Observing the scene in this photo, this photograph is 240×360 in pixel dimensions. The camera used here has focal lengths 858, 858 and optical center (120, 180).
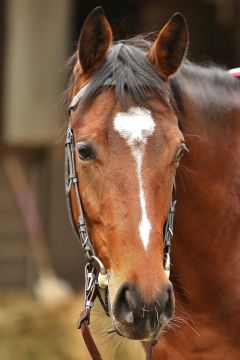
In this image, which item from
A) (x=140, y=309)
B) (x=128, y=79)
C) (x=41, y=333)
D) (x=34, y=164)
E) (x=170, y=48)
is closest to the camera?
(x=140, y=309)

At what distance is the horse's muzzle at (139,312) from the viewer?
2469mm

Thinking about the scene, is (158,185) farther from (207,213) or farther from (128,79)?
(207,213)

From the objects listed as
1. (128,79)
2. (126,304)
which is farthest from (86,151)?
(126,304)

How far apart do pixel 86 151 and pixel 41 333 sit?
3.74 m

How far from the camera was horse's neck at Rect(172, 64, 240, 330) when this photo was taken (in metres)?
3.09

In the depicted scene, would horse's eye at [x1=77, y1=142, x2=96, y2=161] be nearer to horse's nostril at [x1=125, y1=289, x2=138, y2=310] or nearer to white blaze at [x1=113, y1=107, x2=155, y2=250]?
white blaze at [x1=113, y1=107, x2=155, y2=250]

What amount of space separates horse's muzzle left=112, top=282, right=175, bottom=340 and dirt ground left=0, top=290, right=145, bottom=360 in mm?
2976

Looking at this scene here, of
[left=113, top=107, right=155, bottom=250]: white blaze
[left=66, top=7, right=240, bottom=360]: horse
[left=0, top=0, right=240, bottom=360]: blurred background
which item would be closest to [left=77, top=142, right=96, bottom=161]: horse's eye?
[left=66, top=7, right=240, bottom=360]: horse

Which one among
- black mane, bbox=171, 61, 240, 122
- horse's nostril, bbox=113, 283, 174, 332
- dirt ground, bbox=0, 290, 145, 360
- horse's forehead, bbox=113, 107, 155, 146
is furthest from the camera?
dirt ground, bbox=0, 290, 145, 360

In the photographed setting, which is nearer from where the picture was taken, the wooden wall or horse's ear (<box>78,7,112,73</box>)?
horse's ear (<box>78,7,112,73</box>)

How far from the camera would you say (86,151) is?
8.93ft

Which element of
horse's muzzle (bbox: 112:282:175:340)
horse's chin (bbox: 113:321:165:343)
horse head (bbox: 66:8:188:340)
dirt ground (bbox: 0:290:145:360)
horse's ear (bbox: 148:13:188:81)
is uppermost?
horse's ear (bbox: 148:13:188:81)

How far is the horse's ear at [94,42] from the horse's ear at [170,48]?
16 cm

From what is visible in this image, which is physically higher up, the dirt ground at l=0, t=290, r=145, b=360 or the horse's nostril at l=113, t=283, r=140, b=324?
the horse's nostril at l=113, t=283, r=140, b=324
